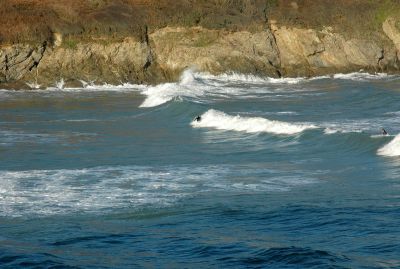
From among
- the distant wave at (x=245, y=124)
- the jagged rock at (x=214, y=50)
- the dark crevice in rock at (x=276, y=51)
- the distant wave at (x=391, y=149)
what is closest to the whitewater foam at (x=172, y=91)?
the jagged rock at (x=214, y=50)

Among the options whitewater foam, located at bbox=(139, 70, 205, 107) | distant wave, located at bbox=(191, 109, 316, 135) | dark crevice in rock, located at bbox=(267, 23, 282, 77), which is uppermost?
dark crevice in rock, located at bbox=(267, 23, 282, 77)

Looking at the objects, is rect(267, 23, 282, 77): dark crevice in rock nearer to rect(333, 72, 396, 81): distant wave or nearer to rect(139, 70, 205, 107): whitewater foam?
rect(333, 72, 396, 81): distant wave

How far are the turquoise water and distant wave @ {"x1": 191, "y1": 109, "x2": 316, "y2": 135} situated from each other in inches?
3.0

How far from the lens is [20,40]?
4909 cm

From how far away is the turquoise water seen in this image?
12758 mm

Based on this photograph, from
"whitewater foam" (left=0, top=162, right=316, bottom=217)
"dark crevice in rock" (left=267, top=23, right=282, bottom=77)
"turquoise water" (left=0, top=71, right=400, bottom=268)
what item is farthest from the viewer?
"dark crevice in rock" (left=267, top=23, right=282, bottom=77)

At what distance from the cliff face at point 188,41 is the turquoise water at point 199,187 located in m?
11.5

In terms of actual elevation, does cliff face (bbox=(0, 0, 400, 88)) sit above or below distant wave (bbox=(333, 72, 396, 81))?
above

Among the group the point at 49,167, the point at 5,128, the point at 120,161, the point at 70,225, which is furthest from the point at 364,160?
the point at 5,128

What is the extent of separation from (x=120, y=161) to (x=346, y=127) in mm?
10164

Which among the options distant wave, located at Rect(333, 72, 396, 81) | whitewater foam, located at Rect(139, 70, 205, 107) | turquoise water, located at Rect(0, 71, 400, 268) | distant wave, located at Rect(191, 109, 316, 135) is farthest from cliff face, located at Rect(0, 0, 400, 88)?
distant wave, located at Rect(191, 109, 316, 135)

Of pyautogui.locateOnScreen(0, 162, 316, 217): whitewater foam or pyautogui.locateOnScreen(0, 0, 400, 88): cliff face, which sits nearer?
pyautogui.locateOnScreen(0, 162, 316, 217): whitewater foam

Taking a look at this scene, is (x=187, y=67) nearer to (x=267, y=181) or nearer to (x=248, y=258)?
(x=267, y=181)

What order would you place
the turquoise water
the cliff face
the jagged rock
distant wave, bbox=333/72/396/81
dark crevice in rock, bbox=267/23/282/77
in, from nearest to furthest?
the turquoise water, the cliff face, distant wave, bbox=333/72/396/81, the jagged rock, dark crevice in rock, bbox=267/23/282/77
